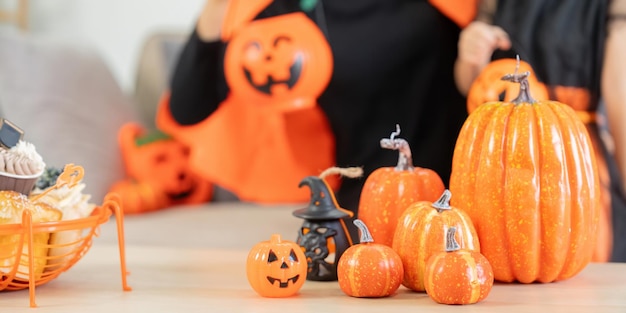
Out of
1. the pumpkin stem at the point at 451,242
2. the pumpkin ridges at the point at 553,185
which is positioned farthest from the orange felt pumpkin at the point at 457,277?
the pumpkin ridges at the point at 553,185

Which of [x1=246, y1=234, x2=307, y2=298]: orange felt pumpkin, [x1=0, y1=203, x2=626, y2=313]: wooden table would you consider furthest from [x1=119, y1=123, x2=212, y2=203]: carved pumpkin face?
[x1=246, y1=234, x2=307, y2=298]: orange felt pumpkin

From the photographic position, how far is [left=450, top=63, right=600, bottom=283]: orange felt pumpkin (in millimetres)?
734

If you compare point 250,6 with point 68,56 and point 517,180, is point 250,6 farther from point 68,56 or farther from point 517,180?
point 517,180

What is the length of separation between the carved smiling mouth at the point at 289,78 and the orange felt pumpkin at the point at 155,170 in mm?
528

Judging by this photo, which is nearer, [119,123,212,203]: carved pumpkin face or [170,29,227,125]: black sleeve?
[170,29,227,125]: black sleeve

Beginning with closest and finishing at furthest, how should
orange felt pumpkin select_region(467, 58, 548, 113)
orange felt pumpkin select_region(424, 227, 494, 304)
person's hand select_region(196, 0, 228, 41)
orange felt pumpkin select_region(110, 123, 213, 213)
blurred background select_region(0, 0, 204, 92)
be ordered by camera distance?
orange felt pumpkin select_region(424, 227, 494, 304)
orange felt pumpkin select_region(467, 58, 548, 113)
person's hand select_region(196, 0, 228, 41)
orange felt pumpkin select_region(110, 123, 213, 213)
blurred background select_region(0, 0, 204, 92)

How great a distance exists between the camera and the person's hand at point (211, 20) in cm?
152

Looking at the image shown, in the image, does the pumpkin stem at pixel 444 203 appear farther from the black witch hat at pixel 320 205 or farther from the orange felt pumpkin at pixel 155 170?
the orange felt pumpkin at pixel 155 170

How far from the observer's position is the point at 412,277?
0.73m

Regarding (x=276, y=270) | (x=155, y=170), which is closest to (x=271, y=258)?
(x=276, y=270)

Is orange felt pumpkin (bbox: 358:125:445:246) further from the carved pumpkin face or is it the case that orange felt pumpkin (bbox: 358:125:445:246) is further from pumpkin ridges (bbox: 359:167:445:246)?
the carved pumpkin face

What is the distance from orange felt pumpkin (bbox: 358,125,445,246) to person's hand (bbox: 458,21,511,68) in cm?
48

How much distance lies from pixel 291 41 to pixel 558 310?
0.81 meters

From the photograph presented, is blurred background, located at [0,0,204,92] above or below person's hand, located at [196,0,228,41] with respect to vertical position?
above
